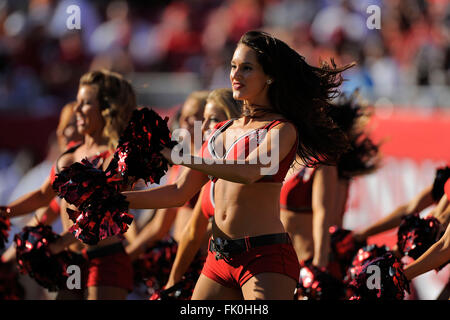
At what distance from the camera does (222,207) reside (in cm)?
368

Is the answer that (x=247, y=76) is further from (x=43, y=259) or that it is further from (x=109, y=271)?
(x=43, y=259)

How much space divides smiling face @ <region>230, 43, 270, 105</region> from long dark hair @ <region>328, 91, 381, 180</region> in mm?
2129

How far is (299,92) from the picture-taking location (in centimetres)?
381

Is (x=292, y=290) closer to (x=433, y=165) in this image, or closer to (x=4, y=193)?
(x=433, y=165)

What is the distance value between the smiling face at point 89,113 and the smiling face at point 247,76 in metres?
1.52

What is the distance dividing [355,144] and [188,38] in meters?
7.83

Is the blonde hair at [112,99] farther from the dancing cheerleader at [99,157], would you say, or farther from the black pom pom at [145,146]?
the black pom pom at [145,146]

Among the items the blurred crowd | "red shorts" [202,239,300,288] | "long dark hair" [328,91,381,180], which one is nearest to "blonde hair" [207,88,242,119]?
"long dark hair" [328,91,381,180]

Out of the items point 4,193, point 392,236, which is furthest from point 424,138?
point 4,193

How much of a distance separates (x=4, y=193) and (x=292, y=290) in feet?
28.4

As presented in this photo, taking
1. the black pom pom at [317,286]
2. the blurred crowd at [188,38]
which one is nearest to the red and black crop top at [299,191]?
the black pom pom at [317,286]

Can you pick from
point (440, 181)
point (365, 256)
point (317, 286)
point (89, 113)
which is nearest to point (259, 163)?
point (365, 256)

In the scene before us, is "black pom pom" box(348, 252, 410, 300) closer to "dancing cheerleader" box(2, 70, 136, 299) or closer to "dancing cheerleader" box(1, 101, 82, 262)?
"dancing cheerleader" box(2, 70, 136, 299)
